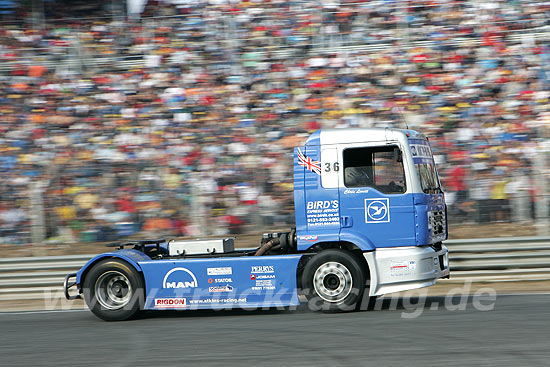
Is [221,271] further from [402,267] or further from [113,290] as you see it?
[402,267]

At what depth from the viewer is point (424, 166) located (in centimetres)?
960

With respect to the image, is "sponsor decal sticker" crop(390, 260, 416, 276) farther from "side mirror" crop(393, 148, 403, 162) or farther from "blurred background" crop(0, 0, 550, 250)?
"blurred background" crop(0, 0, 550, 250)

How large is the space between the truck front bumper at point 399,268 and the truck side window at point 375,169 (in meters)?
0.76

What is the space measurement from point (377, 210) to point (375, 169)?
1.72ft

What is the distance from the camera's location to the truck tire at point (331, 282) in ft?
30.0

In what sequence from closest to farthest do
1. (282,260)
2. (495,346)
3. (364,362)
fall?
(364,362)
(495,346)
(282,260)

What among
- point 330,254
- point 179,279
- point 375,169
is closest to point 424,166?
point 375,169

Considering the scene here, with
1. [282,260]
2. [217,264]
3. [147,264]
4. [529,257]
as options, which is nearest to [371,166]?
[282,260]

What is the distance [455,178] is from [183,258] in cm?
503

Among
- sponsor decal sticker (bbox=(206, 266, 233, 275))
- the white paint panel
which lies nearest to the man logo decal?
the white paint panel

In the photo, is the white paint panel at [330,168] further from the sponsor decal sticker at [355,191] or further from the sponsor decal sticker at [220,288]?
the sponsor decal sticker at [220,288]

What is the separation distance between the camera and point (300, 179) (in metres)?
9.55

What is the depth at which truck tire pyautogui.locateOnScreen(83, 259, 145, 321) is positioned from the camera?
31.6 feet

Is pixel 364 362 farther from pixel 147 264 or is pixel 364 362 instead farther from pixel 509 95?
pixel 509 95
